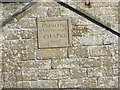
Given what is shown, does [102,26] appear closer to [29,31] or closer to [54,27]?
[54,27]

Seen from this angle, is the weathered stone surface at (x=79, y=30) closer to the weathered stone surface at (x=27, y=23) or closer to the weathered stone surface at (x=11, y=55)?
the weathered stone surface at (x=27, y=23)

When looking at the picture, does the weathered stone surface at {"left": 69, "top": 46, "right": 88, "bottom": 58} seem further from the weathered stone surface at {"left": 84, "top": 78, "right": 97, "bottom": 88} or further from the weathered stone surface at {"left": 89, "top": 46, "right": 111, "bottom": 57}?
the weathered stone surface at {"left": 84, "top": 78, "right": 97, "bottom": 88}

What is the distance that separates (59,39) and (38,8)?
1.93ft

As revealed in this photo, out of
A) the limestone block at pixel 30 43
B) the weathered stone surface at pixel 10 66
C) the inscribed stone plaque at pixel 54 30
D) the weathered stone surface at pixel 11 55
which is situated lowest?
the weathered stone surface at pixel 10 66

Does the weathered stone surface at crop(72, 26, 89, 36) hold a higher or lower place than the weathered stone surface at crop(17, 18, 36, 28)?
lower

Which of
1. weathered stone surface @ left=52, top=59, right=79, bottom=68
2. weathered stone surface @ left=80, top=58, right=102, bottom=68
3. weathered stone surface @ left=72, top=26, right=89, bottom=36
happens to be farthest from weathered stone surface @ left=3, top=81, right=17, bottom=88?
weathered stone surface @ left=72, top=26, right=89, bottom=36

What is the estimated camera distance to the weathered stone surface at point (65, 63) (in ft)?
14.9

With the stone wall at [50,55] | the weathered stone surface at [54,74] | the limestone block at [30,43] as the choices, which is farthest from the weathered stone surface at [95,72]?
the limestone block at [30,43]

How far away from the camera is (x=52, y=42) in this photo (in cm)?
452

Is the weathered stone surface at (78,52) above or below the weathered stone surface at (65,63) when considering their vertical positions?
above

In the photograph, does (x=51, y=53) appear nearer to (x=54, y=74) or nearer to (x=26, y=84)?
(x=54, y=74)

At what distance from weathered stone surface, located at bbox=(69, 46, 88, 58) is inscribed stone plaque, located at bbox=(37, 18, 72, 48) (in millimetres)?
115

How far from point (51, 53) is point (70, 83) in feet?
1.83

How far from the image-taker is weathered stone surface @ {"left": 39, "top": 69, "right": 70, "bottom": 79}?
4.54 metres
